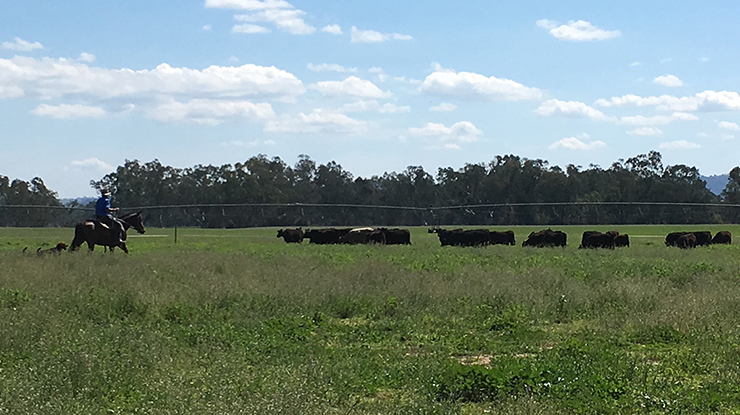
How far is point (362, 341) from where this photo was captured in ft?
38.9

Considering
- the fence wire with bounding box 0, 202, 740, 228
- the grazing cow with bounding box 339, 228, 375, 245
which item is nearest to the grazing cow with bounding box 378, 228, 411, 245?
the grazing cow with bounding box 339, 228, 375, 245

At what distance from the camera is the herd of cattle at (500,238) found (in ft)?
126

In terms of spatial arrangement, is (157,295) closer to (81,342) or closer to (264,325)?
(264,325)

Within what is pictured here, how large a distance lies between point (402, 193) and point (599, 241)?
8164 cm

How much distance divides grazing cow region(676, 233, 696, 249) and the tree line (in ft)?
175

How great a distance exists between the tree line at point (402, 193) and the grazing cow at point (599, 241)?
54.8 meters

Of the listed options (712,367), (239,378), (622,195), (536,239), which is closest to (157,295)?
(239,378)

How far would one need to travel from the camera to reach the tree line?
9694 centimetres

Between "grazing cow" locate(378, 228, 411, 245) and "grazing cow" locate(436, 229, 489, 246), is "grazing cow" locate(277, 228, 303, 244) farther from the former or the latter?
"grazing cow" locate(436, 229, 489, 246)

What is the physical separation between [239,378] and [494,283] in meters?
9.52

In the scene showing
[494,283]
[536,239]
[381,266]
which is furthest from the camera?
[536,239]

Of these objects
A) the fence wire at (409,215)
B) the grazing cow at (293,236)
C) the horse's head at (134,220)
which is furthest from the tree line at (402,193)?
the horse's head at (134,220)

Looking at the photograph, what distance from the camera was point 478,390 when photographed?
8.34 meters

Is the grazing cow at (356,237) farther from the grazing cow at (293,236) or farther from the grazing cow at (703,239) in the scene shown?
the grazing cow at (703,239)
